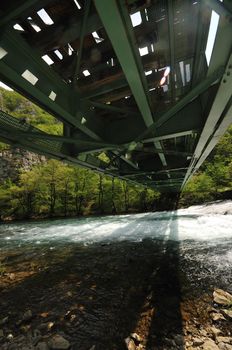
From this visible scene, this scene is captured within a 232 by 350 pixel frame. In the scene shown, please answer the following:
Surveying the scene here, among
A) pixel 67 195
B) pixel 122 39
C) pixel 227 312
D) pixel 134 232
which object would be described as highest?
pixel 67 195

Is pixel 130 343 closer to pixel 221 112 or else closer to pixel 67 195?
pixel 221 112

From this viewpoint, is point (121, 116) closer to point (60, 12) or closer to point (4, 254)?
point (60, 12)

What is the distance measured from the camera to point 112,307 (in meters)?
4.06

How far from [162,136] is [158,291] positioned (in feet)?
11.9

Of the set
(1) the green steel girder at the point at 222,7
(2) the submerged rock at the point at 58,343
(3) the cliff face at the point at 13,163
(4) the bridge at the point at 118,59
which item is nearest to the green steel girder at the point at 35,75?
(4) the bridge at the point at 118,59

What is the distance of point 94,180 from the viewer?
1405 inches

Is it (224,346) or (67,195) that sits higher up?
(67,195)

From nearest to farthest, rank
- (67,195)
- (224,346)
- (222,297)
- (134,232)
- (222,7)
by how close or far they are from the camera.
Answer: (222,7) → (224,346) → (222,297) → (134,232) → (67,195)

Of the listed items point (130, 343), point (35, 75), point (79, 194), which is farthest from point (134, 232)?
point (79, 194)

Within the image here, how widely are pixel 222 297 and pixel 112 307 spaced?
7.13 ft

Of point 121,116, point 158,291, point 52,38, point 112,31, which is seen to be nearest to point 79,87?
point 52,38

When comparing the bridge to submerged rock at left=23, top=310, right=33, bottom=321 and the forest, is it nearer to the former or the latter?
submerged rock at left=23, top=310, right=33, bottom=321

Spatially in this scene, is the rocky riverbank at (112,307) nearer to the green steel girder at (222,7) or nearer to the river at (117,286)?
the river at (117,286)

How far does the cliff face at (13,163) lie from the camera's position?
4269cm
